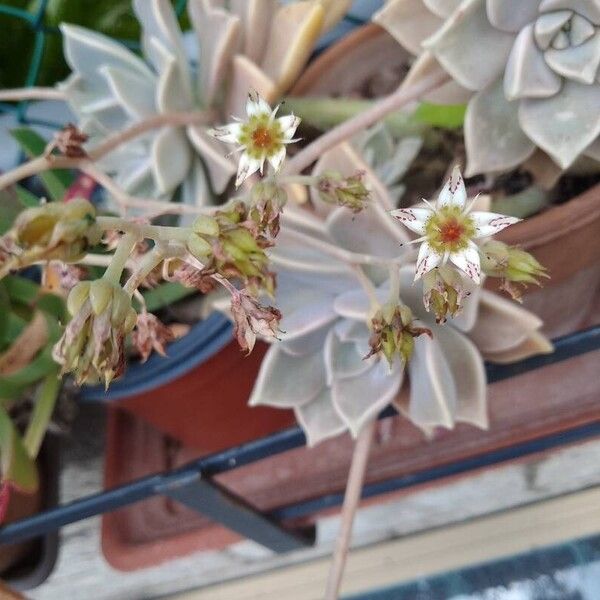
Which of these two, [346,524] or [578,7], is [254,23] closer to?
[578,7]

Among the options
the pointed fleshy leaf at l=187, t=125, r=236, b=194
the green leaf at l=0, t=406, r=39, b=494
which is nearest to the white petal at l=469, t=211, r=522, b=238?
the pointed fleshy leaf at l=187, t=125, r=236, b=194

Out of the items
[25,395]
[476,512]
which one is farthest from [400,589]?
[25,395]

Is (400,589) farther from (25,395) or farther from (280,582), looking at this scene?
(25,395)

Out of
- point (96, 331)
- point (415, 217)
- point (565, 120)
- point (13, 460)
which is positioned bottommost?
point (13, 460)

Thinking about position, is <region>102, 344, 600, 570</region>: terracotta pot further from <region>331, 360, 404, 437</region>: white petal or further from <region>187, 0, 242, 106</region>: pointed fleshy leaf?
<region>187, 0, 242, 106</region>: pointed fleshy leaf

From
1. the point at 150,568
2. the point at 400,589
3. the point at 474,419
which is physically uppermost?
the point at 474,419

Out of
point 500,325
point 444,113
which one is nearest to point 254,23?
point 444,113
